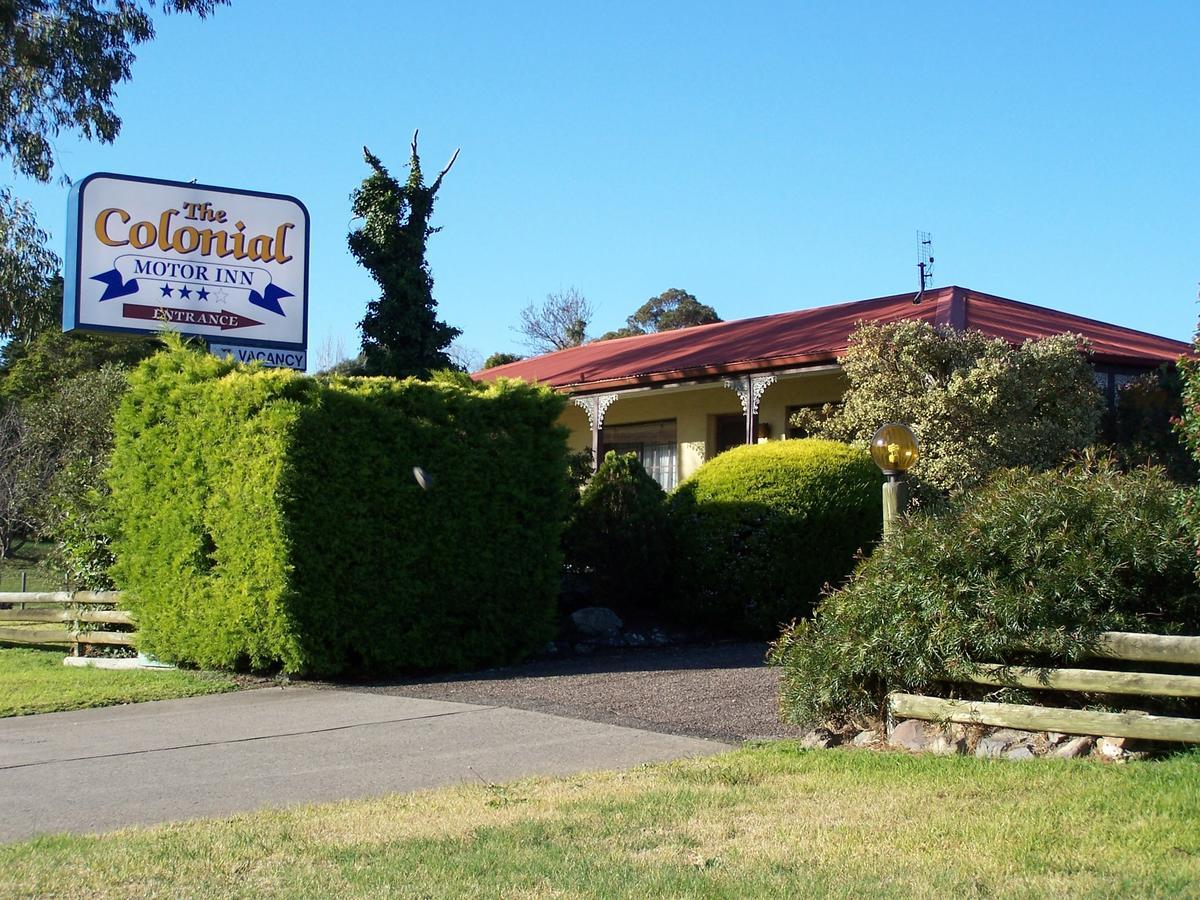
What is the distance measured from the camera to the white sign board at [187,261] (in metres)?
17.1

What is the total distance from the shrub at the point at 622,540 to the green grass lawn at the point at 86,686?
14.7 ft

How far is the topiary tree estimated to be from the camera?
15.7 m

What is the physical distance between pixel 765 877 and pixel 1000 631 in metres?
3.20

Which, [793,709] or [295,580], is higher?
[295,580]

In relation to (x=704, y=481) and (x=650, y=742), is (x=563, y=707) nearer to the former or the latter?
(x=650, y=742)

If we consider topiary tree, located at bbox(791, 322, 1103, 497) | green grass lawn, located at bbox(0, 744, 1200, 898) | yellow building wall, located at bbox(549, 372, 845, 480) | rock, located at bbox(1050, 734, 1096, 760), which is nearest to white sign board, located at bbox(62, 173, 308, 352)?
yellow building wall, located at bbox(549, 372, 845, 480)

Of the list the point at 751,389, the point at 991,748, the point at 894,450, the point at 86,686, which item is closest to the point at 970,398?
the point at 751,389

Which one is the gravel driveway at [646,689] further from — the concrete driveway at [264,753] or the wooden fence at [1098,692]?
the wooden fence at [1098,692]

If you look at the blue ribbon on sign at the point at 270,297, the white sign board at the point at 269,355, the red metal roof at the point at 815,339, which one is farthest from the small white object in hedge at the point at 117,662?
the red metal roof at the point at 815,339

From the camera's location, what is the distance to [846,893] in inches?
191

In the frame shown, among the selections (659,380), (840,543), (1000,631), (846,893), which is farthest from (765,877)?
(659,380)

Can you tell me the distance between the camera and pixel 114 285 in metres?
17.2

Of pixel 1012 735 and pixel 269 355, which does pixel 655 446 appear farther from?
pixel 1012 735

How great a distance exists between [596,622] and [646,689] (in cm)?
320
